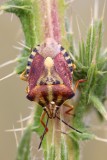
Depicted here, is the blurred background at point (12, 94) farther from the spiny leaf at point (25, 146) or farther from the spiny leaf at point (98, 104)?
the spiny leaf at point (25, 146)

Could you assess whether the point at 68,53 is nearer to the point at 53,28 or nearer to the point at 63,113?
the point at 53,28

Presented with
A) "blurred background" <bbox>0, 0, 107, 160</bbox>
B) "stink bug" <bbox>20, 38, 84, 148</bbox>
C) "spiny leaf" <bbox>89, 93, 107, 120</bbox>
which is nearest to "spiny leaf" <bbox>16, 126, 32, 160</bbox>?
"stink bug" <bbox>20, 38, 84, 148</bbox>

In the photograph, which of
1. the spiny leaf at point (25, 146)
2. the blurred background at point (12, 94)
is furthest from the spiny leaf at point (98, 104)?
the blurred background at point (12, 94)

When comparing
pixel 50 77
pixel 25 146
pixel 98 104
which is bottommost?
pixel 25 146

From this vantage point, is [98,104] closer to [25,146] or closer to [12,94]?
[25,146]

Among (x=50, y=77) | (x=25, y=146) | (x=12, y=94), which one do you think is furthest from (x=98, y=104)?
(x=12, y=94)

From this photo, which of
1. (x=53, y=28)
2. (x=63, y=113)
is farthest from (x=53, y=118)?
(x=53, y=28)

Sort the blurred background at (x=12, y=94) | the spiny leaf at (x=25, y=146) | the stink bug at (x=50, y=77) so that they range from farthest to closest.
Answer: the blurred background at (x=12, y=94) → the stink bug at (x=50, y=77) → the spiny leaf at (x=25, y=146)

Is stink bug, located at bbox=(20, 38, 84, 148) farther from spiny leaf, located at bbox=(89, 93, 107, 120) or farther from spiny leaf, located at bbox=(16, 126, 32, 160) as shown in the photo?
spiny leaf, located at bbox=(16, 126, 32, 160)
